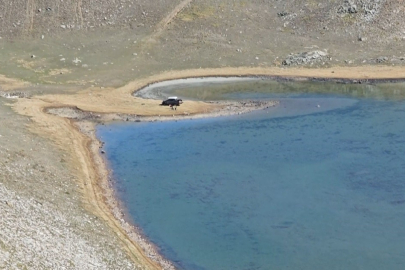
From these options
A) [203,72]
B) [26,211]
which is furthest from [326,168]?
[203,72]

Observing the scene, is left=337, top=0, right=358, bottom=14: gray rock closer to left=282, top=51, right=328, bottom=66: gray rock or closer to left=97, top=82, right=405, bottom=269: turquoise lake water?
left=282, top=51, right=328, bottom=66: gray rock

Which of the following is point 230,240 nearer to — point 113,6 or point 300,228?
point 300,228

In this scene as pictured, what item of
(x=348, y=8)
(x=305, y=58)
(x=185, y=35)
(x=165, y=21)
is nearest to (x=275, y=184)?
(x=305, y=58)

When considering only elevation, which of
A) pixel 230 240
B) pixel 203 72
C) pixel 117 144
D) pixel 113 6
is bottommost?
pixel 230 240

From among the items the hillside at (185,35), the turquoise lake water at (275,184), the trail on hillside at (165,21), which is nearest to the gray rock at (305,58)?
the hillside at (185,35)

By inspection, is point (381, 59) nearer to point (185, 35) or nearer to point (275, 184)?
point (185, 35)

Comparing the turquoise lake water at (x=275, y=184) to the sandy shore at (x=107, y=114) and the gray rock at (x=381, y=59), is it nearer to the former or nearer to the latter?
the sandy shore at (x=107, y=114)

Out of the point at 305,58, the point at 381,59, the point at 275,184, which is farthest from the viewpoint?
the point at 305,58

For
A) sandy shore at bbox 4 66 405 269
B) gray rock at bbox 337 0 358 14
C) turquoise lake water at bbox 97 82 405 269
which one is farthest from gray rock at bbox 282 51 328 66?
turquoise lake water at bbox 97 82 405 269
